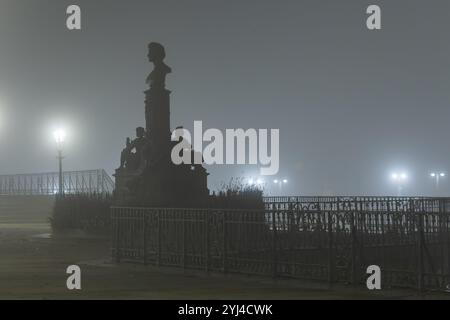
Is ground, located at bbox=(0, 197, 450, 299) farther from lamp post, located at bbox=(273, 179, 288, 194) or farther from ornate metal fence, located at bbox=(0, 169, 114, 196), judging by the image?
lamp post, located at bbox=(273, 179, 288, 194)

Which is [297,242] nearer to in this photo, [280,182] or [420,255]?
[420,255]

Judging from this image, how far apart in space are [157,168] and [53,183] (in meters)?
30.7

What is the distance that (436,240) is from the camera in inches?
474

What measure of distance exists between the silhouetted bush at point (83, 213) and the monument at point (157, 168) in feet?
15.4

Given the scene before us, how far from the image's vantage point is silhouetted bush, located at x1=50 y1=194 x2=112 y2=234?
2486 cm

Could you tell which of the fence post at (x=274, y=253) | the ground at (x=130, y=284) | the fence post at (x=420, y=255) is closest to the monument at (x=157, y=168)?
the ground at (x=130, y=284)

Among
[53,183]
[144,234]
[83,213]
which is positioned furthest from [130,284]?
[53,183]

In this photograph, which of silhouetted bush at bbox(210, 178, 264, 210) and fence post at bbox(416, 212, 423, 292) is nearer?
fence post at bbox(416, 212, 423, 292)

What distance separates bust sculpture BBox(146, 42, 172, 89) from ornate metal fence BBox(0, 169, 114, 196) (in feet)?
69.2

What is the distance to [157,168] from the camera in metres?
18.6

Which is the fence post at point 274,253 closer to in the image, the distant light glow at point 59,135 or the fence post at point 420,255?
the fence post at point 420,255

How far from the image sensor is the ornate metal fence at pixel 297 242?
10750 mm

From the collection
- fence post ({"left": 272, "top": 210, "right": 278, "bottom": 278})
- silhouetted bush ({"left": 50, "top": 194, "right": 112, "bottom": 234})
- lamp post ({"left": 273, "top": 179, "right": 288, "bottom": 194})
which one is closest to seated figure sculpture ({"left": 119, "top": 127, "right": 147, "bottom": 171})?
silhouetted bush ({"left": 50, "top": 194, "right": 112, "bottom": 234})
